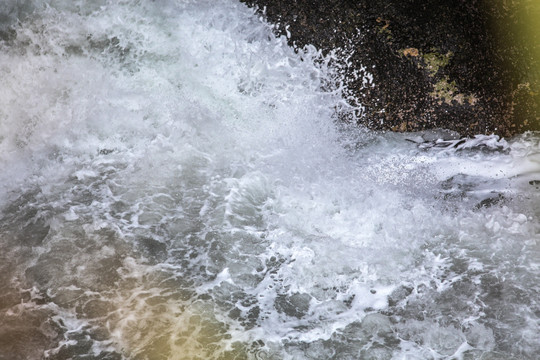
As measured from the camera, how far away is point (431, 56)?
4.95 meters

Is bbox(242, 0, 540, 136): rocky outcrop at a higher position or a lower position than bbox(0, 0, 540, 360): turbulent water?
higher

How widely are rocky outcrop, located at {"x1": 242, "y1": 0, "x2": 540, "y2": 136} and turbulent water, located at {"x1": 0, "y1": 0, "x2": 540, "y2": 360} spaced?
21cm

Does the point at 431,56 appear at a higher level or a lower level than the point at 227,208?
higher

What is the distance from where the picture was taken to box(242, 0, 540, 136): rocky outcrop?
16.1 feet

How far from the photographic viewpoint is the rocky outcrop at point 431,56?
16.1 ft

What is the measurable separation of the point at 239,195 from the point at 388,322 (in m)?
1.85

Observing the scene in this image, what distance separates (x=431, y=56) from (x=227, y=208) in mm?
2745

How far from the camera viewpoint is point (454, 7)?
502 cm

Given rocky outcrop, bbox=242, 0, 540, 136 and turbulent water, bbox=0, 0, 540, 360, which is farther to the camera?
rocky outcrop, bbox=242, 0, 540, 136

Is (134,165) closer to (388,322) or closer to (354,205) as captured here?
(354,205)

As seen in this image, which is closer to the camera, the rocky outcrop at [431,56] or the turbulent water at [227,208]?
the turbulent water at [227,208]

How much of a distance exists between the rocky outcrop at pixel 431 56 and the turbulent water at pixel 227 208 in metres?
0.21

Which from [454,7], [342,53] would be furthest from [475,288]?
[454,7]

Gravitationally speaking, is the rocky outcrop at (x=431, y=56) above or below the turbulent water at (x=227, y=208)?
above
